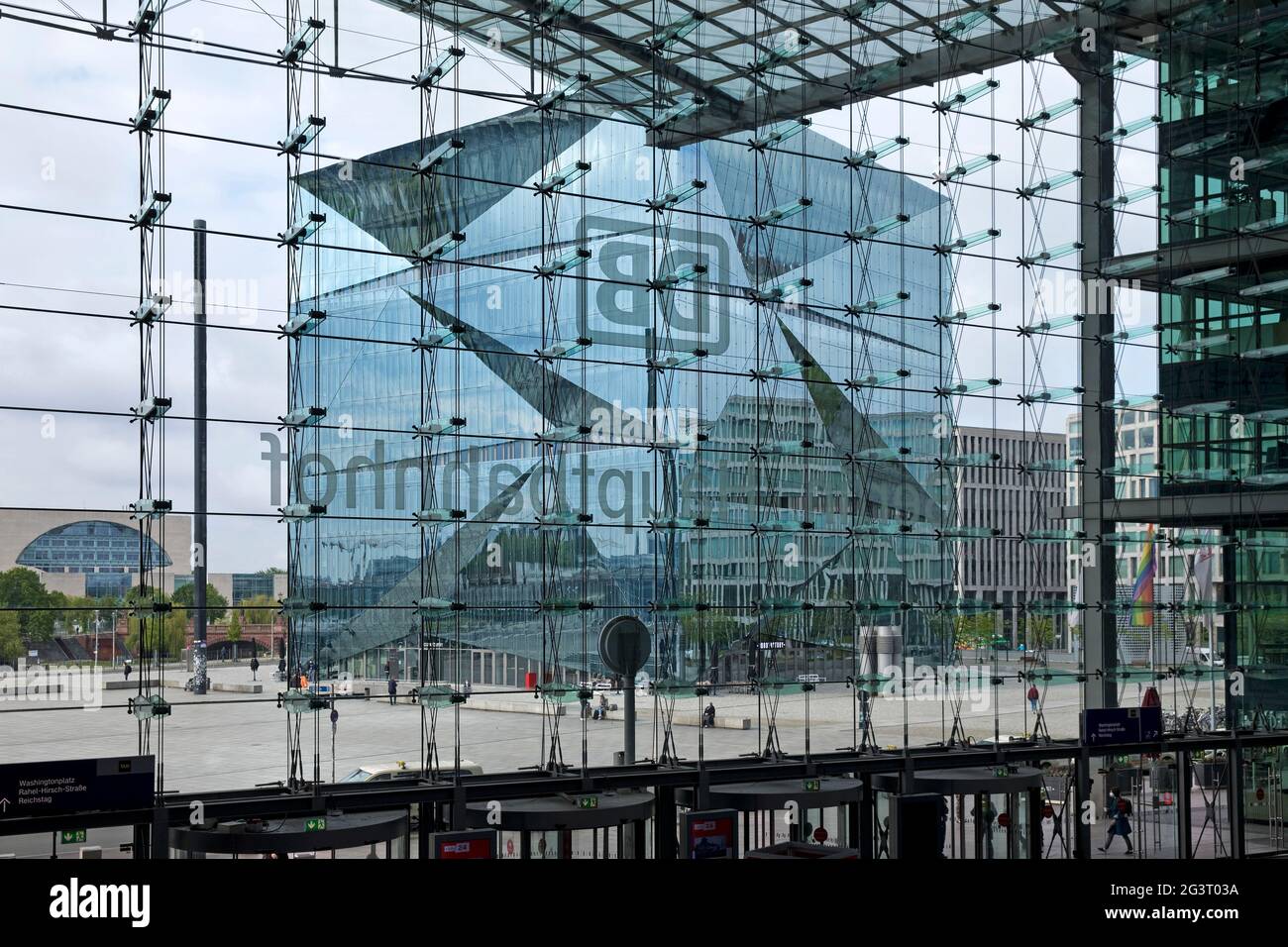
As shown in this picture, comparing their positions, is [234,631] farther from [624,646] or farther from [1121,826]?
[1121,826]

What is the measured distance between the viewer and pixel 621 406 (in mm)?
12484

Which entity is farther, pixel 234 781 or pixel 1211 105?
pixel 1211 105

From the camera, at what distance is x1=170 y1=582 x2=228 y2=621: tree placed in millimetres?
10172

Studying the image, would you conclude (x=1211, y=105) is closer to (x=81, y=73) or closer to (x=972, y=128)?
(x=972, y=128)

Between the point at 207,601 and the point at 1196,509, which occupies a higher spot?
the point at 1196,509

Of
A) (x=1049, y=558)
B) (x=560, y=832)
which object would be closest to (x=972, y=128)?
(x=1049, y=558)

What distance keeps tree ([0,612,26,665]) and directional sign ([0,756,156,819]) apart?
46.8 inches

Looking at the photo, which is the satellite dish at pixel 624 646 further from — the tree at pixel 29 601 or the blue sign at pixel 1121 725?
the blue sign at pixel 1121 725

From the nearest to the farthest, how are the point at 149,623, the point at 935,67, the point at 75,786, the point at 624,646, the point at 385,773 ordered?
the point at 75,786 → the point at 149,623 → the point at 385,773 → the point at 624,646 → the point at 935,67

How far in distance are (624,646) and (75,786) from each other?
4.27 metres

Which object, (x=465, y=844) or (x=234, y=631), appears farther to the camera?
(x=234, y=631)

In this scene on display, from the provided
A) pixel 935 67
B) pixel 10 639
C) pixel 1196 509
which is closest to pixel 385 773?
pixel 10 639

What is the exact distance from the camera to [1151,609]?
1544cm

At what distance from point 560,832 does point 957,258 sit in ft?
23.6
